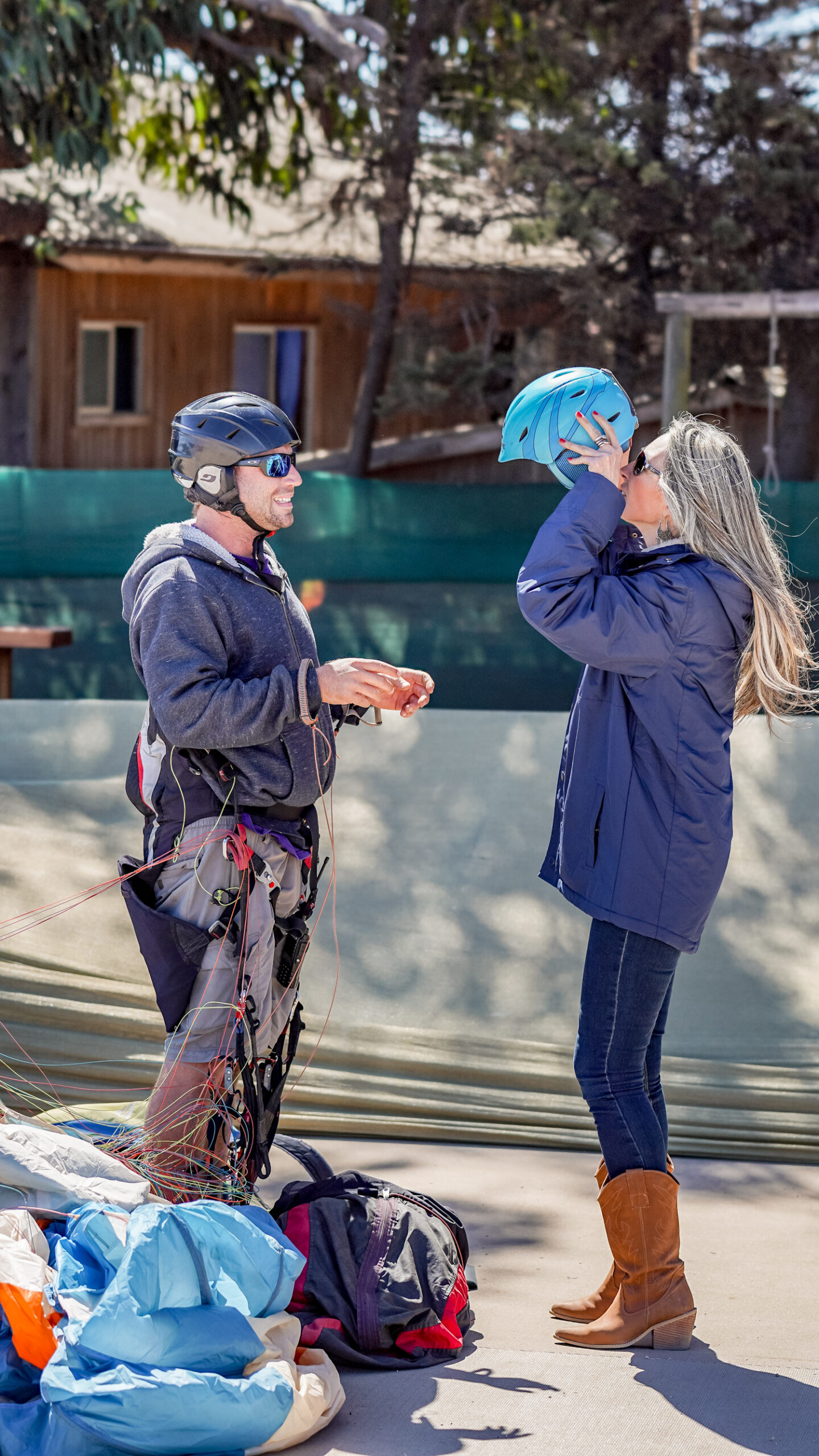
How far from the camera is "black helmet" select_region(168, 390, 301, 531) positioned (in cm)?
252

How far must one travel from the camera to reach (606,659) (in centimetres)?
242

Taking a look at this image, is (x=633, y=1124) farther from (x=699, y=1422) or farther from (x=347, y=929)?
(x=347, y=929)

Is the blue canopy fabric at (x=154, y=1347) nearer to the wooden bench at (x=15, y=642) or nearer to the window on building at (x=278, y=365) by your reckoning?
the wooden bench at (x=15, y=642)

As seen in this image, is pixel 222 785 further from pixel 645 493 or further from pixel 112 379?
pixel 112 379

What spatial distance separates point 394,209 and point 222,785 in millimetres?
8143

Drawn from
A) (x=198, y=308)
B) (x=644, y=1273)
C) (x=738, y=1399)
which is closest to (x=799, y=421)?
(x=198, y=308)

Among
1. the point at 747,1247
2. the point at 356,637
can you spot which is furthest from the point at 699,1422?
the point at 356,637

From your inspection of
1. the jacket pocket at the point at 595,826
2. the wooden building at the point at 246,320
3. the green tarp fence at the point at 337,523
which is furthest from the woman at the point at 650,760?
the wooden building at the point at 246,320

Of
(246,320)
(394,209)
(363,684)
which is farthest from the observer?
(246,320)

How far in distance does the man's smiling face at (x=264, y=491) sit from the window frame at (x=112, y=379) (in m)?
11.1

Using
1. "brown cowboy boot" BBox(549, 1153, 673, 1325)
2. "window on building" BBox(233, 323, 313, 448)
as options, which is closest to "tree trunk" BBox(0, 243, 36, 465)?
"window on building" BBox(233, 323, 313, 448)

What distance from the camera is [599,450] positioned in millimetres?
2549

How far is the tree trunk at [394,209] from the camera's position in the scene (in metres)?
9.78

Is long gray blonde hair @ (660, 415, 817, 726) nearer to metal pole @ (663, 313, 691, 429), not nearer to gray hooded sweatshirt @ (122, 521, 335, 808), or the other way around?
gray hooded sweatshirt @ (122, 521, 335, 808)
